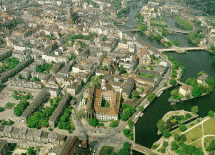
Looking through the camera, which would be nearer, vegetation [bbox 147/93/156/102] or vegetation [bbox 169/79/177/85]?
vegetation [bbox 147/93/156/102]

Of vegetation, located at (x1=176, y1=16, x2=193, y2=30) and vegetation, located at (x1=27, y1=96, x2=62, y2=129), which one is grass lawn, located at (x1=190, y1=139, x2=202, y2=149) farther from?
vegetation, located at (x1=176, y1=16, x2=193, y2=30)

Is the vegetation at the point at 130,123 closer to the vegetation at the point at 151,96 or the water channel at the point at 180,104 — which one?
the water channel at the point at 180,104

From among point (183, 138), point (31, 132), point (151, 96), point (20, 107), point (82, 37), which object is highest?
point (82, 37)

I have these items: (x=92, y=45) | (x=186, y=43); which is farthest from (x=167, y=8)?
(x=92, y=45)

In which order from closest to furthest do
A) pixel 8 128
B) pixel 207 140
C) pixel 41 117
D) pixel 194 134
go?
pixel 207 140 < pixel 8 128 < pixel 194 134 < pixel 41 117

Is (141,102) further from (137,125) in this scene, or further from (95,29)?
(95,29)

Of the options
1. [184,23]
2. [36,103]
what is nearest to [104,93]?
[36,103]

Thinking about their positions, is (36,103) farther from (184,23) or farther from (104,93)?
(184,23)

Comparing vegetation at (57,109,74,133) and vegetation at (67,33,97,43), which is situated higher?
vegetation at (67,33,97,43)

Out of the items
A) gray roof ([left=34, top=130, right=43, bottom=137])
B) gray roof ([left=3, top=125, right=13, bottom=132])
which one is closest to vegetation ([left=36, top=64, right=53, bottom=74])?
gray roof ([left=3, top=125, right=13, bottom=132])
